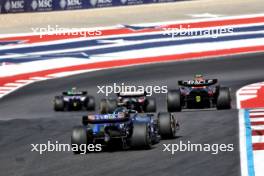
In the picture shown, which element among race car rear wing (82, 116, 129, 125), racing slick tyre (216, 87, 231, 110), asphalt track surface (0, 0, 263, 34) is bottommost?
racing slick tyre (216, 87, 231, 110)

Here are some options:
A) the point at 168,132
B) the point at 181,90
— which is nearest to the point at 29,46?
the point at 181,90

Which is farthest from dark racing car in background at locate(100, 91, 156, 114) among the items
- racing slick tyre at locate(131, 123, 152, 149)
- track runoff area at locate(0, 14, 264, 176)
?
track runoff area at locate(0, 14, 264, 176)

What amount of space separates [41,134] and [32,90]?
42.6 ft

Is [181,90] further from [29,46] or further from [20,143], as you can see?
[29,46]

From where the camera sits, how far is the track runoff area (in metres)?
37.6

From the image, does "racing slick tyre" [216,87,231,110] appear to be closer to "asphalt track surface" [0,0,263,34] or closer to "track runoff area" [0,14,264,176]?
"track runoff area" [0,14,264,176]

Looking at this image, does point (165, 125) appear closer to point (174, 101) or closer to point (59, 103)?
point (174, 101)

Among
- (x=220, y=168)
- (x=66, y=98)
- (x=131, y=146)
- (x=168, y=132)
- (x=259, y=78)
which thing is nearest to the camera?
(x=220, y=168)

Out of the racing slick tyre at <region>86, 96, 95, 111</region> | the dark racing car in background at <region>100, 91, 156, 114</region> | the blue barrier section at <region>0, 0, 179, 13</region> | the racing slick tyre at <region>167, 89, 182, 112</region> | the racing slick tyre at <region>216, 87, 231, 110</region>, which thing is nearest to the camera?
the racing slick tyre at <region>216, 87, 231, 110</region>

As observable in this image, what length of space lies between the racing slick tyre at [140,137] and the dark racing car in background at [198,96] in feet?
24.2

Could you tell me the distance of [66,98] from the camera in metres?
28.0

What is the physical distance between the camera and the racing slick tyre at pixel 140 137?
1711cm

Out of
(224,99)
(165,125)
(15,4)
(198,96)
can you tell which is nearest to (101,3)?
(15,4)

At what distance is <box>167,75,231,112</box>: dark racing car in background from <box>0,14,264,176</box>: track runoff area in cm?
1037
